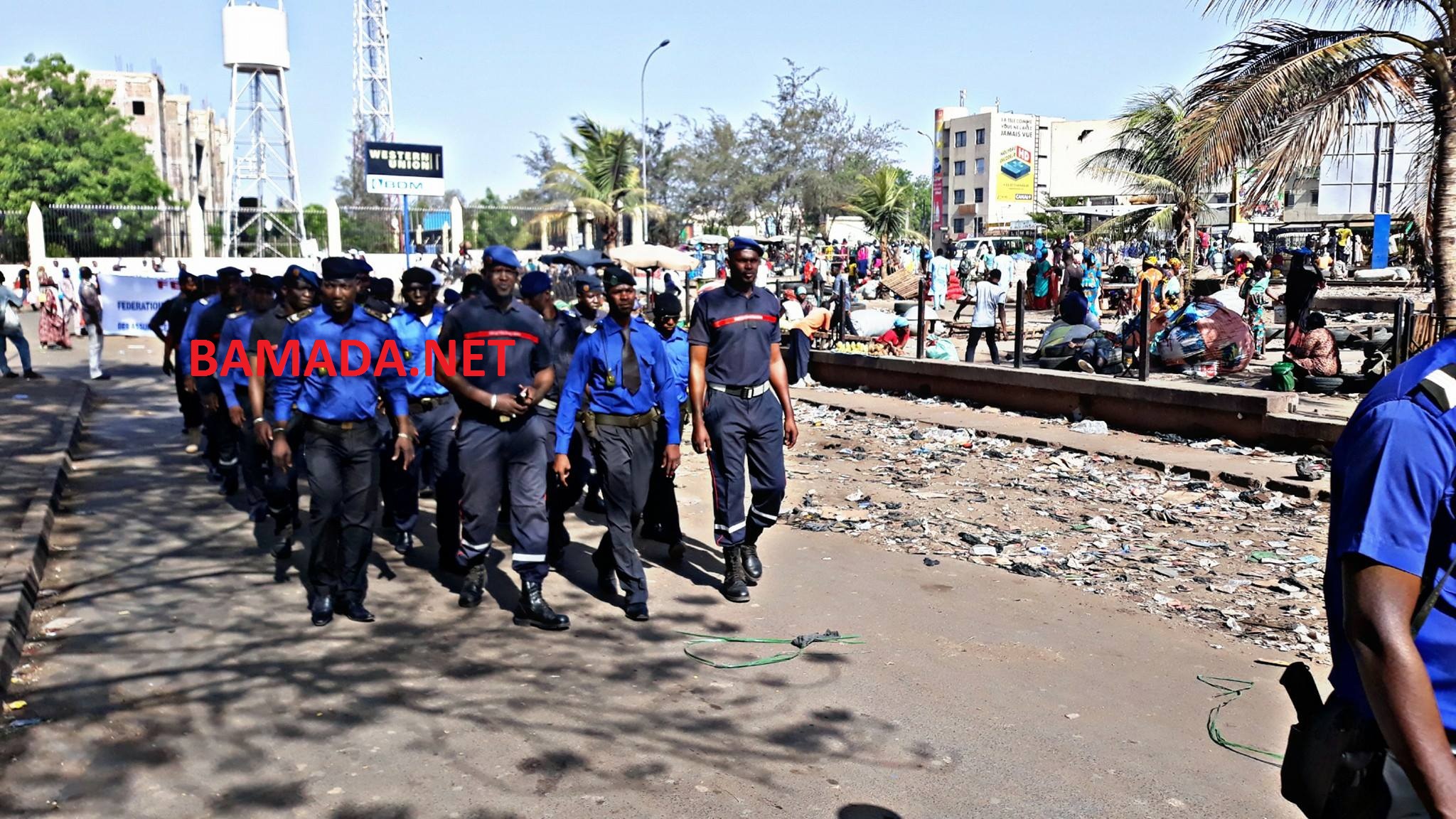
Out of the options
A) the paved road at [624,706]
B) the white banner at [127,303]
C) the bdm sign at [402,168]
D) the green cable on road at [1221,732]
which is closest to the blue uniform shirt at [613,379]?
the paved road at [624,706]

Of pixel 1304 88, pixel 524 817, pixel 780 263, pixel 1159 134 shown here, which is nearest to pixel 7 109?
pixel 780 263

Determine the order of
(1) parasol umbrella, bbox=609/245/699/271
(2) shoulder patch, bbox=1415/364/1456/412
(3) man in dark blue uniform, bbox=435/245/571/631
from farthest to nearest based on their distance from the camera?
(1) parasol umbrella, bbox=609/245/699/271
(3) man in dark blue uniform, bbox=435/245/571/631
(2) shoulder patch, bbox=1415/364/1456/412

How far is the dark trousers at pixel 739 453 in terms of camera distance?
6.43 metres

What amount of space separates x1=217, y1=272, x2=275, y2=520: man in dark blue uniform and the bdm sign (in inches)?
959

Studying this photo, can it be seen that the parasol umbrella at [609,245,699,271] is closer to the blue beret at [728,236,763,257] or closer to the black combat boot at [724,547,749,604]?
the blue beret at [728,236,763,257]

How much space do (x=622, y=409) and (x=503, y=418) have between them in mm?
588

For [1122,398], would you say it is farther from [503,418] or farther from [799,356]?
[503,418]

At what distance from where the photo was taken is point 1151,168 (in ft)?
102

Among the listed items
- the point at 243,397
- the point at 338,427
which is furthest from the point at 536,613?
the point at 243,397

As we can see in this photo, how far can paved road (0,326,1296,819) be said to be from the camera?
4.10 metres

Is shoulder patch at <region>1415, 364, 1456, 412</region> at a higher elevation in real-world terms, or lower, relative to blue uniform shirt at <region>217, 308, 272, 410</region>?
higher

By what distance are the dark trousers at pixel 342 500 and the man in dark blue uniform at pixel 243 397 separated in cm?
215

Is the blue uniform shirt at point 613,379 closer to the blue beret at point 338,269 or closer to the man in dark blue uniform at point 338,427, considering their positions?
the man in dark blue uniform at point 338,427

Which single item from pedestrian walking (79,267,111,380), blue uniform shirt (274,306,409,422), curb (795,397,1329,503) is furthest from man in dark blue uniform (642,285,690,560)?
pedestrian walking (79,267,111,380)
